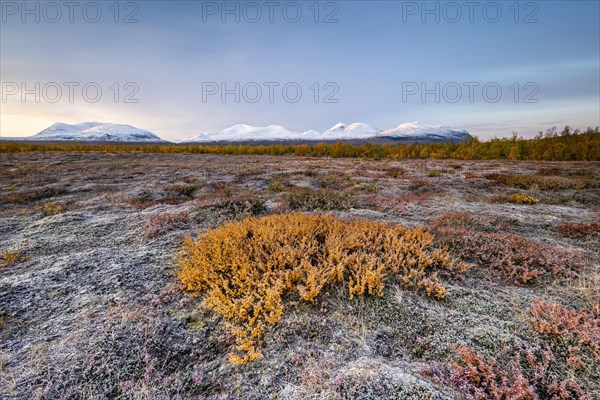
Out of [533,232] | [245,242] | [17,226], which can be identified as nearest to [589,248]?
[533,232]

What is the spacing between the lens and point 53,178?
65.8ft

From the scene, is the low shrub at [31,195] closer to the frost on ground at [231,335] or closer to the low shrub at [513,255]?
the frost on ground at [231,335]

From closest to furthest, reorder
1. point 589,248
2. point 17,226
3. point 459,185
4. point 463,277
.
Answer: point 463,277
point 589,248
point 17,226
point 459,185

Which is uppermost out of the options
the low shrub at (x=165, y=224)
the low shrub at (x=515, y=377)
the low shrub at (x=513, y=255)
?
the low shrub at (x=165, y=224)

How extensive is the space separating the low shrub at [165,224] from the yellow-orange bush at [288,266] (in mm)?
2202

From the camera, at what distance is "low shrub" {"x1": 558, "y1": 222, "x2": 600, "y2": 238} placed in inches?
308

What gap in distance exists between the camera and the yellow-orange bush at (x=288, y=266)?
3947mm

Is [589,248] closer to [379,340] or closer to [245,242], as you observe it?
[379,340]

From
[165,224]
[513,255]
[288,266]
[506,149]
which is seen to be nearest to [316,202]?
[165,224]

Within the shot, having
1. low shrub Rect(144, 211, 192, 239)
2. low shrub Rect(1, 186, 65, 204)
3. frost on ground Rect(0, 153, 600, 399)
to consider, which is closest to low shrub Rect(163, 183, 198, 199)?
low shrub Rect(144, 211, 192, 239)

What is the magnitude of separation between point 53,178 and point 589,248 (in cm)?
2835

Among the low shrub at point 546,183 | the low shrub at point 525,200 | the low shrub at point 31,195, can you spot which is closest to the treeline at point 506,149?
the low shrub at point 546,183

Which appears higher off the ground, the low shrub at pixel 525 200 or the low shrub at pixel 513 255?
the low shrub at pixel 525 200

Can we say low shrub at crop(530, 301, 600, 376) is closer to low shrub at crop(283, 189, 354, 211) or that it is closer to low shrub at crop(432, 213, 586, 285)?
low shrub at crop(432, 213, 586, 285)
